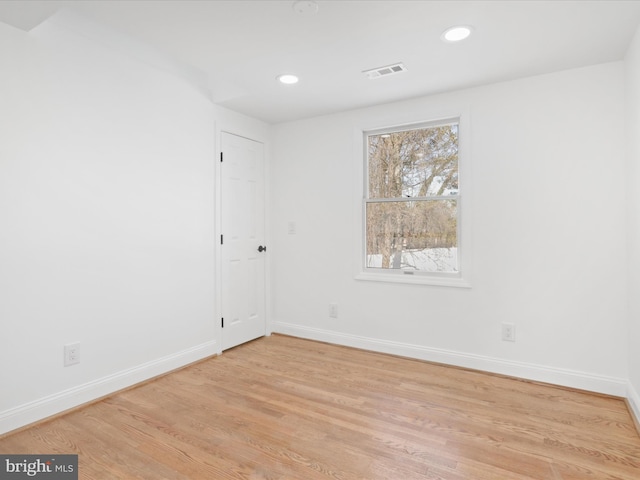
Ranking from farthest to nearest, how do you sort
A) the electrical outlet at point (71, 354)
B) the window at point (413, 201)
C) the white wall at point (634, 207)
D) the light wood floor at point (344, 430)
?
the window at point (413, 201), the electrical outlet at point (71, 354), the white wall at point (634, 207), the light wood floor at point (344, 430)

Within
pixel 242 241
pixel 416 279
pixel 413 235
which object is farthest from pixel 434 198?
pixel 242 241

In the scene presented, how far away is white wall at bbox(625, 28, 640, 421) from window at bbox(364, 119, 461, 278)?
3.81ft

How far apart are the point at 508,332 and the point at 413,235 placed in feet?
3.70

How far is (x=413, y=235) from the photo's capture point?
11.4 feet

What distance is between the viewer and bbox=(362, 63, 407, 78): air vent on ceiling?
8.91 feet

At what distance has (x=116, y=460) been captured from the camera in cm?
187

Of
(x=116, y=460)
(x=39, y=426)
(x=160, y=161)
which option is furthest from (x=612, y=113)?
(x=39, y=426)

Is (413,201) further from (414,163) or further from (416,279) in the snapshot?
(416,279)

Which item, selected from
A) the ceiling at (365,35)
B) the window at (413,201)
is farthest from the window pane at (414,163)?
the ceiling at (365,35)

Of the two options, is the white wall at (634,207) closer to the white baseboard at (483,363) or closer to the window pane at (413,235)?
the white baseboard at (483,363)

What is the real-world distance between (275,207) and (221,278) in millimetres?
1072

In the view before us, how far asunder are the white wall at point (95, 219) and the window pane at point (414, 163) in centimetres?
160

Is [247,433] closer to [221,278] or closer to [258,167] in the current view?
[221,278]

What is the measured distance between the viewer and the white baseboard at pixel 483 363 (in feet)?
8.68
